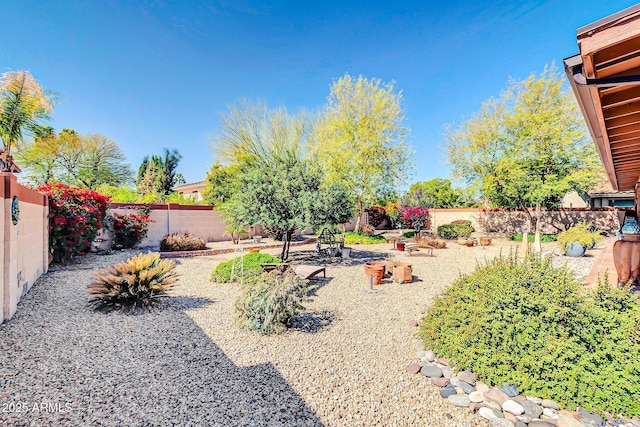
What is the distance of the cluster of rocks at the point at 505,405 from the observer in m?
2.47

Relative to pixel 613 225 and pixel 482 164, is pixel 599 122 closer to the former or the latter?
pixel 482 164

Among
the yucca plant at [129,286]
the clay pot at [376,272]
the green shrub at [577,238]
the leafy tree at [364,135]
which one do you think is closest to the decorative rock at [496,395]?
the clay pot at [376,272]

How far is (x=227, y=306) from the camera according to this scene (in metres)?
5.57

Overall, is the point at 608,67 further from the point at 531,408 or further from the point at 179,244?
the point at 179,244

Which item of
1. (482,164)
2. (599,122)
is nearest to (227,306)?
(599,122)

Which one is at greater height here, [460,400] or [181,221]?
[181,221]

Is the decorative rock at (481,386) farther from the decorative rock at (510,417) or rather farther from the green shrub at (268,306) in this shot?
the green shrub at (268,306)

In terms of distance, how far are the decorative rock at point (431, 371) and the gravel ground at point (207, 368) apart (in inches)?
4.4

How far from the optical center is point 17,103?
33.0 feet

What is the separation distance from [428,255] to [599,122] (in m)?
10.0

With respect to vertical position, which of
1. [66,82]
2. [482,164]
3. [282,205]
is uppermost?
[66,82]

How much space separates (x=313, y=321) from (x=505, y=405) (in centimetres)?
285

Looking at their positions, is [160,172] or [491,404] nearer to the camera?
[491,404]

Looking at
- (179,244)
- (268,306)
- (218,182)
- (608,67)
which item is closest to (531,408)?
(608,67)
